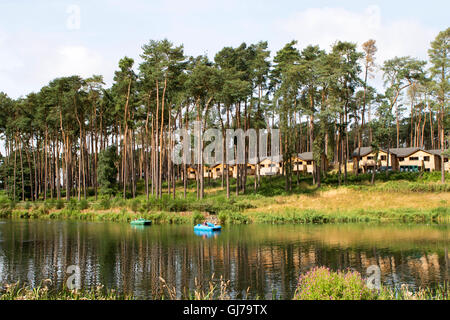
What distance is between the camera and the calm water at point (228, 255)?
2294cm

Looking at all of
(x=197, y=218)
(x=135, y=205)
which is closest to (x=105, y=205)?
(x=135, y=205)

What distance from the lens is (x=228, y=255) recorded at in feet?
101

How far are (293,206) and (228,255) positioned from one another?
29.1m

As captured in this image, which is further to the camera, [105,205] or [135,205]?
[105,205]

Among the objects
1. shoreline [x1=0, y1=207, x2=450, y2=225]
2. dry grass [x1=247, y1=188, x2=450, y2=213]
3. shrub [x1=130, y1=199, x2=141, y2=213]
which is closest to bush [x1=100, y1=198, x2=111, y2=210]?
shoreline [x1=0, y1=207, x2=450, y2=225]

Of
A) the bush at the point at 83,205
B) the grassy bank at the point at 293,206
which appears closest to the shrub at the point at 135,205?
the grassy bank at the point at 293,206

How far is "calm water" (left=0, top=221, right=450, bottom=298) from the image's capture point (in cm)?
2294

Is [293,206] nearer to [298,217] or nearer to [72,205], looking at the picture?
[298,217]

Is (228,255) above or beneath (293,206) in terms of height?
beneath

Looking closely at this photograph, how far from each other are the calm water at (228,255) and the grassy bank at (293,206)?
5.41 m

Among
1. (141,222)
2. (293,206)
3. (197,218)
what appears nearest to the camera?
(141,222)

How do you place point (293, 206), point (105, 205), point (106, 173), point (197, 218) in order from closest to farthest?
point (197, 218) → point (293, 206) → point (105, 205) → point (106, 173)

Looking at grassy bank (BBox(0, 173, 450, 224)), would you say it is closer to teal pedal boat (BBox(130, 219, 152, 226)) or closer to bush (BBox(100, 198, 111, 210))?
bush (BBox(100, 198, 111, 210))
